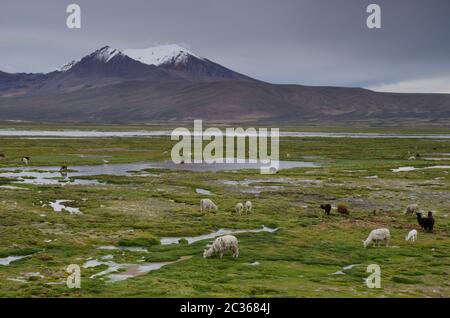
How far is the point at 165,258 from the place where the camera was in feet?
78.0

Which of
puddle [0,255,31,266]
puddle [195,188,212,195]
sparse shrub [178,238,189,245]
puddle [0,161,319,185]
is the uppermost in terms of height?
puddle [0,161,319,185]

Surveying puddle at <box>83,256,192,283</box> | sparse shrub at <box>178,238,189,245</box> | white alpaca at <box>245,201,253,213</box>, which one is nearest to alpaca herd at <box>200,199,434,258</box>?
puddle at <box>83,256,192,283</box>

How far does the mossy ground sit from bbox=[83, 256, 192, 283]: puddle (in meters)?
0.59

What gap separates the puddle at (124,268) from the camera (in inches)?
804

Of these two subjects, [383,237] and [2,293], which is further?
[383,237]

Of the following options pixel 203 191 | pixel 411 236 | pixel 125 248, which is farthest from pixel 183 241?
pixel 203 191

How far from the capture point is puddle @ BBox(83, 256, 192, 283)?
20.4m

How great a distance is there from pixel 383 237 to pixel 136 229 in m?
13.5

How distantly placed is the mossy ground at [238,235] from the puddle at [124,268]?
59 cm

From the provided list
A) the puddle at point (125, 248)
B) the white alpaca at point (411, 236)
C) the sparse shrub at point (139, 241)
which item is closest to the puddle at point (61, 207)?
the sparse shrub at point (139, 241)

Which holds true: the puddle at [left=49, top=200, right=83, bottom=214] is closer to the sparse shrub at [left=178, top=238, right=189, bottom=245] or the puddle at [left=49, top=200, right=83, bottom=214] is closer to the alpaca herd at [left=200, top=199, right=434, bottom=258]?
the sparse shrub at [left=178, top=238, right=189, bottom=245]

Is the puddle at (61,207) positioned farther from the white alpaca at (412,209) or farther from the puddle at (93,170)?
the white alpaca at (412,209)
